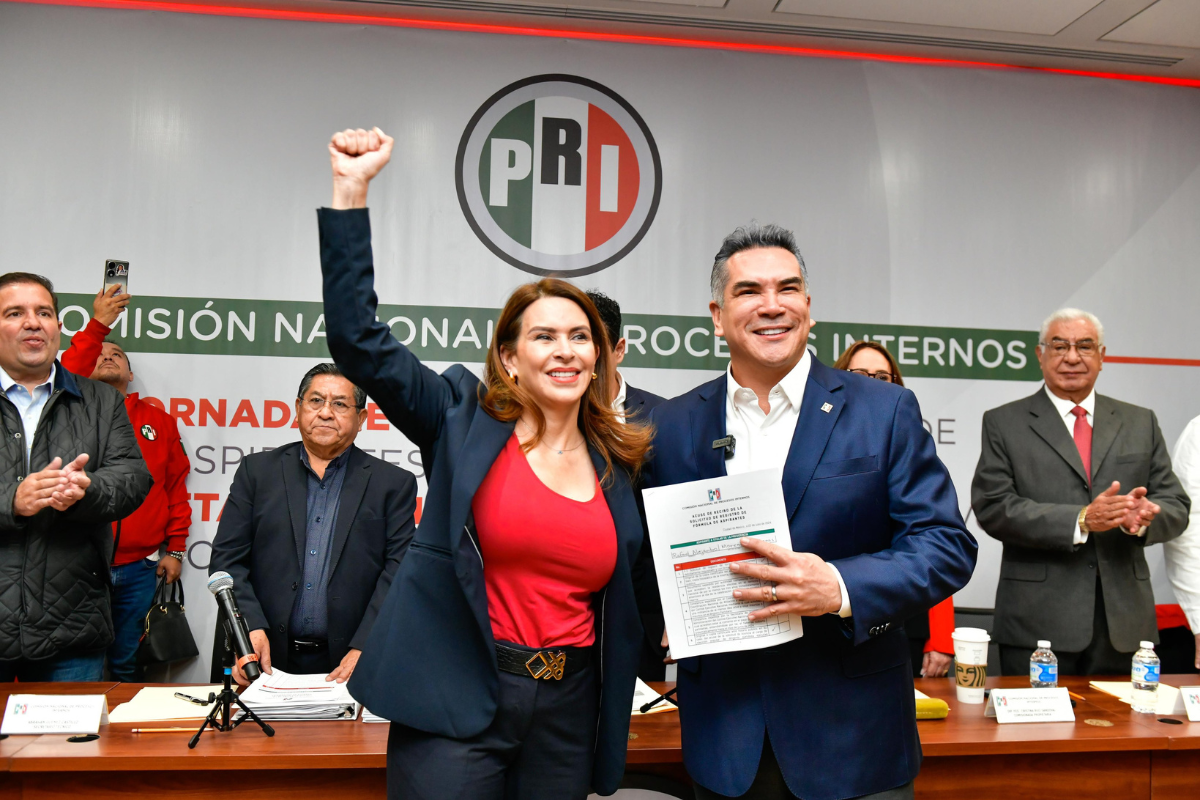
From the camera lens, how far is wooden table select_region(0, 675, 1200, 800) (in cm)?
189

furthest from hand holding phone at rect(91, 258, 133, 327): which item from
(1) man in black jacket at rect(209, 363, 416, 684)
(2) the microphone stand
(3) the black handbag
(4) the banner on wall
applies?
(2) the microphone stand

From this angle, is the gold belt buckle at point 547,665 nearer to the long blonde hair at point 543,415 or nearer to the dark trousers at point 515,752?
the dark trousers at point 515,752

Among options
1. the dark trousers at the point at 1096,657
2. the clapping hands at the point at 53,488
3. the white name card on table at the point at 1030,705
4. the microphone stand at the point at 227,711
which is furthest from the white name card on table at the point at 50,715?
the dark trousers at the point at 1096,657

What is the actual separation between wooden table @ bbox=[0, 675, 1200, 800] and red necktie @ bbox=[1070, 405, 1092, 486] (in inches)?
47.7

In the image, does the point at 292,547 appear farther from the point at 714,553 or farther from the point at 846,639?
the point at 846,639

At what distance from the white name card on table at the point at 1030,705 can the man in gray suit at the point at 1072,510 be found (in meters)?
0.89

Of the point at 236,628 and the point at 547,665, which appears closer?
the point at 547,665

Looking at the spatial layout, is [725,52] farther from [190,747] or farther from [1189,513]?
[190,747]

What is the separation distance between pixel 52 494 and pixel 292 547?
702 millimetres

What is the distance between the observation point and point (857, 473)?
1.62 metres

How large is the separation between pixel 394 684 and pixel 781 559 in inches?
27.9

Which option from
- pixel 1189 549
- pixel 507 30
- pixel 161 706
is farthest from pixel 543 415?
pixel 507 30

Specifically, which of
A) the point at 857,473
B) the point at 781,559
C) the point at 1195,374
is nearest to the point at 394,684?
the point at 781,559

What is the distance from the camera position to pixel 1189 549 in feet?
10.7
